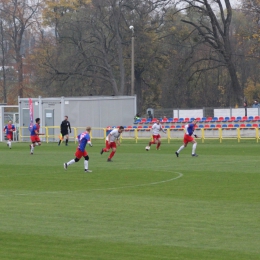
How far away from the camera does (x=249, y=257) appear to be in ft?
32.0

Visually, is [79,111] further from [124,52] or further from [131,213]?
[131,213]

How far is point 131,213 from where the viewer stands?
14109 millimetres

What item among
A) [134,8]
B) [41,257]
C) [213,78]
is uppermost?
[134,8]

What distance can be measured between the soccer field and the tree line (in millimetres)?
40735

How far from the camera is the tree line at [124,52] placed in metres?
66.3

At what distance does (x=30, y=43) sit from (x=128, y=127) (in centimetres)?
3510

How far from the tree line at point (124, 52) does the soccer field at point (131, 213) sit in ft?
134

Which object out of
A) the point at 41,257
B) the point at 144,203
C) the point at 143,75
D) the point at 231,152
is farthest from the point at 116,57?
the point at 41,257

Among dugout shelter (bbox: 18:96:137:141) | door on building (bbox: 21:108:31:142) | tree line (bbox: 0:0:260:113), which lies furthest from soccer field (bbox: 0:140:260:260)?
tree line (bbox: 0:0:260:113)

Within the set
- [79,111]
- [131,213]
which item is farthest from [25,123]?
[131,213]

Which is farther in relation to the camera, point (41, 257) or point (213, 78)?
→ point (213, 78)

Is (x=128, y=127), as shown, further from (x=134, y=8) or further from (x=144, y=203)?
(x=144, y=203)

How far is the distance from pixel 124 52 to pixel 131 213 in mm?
57588

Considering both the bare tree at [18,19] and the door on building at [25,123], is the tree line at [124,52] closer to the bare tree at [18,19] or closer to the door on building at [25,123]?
the bare tree at [18,19]
